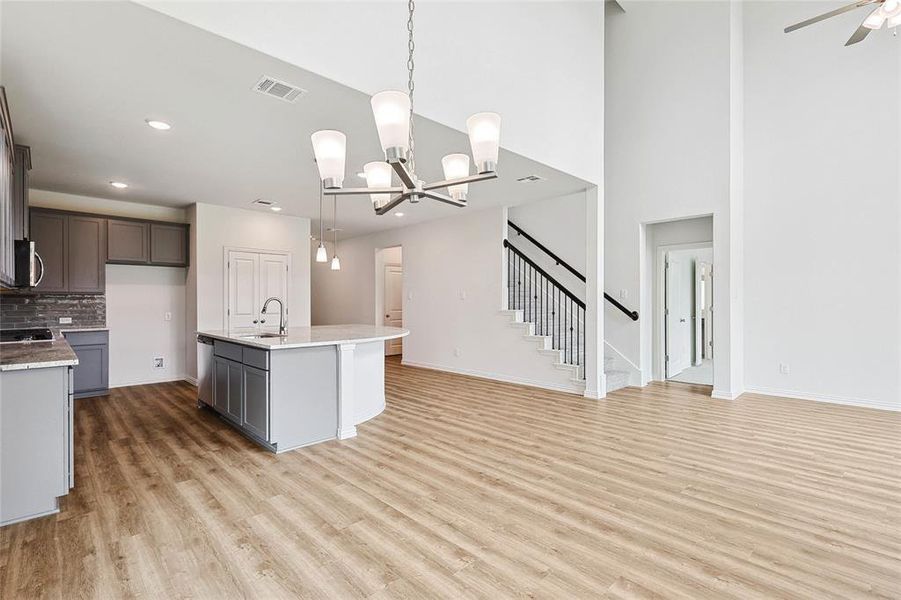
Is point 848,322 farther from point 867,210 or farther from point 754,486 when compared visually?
point 754,486

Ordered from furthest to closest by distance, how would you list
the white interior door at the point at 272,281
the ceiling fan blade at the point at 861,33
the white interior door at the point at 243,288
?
1. the white interior door at the point at 272,281
2. the white interior door at the point at 243,288
3. the ceiling fan blade at the point at 861,33

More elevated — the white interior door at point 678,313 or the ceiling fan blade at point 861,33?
the ceiling fan blade at point 861,33

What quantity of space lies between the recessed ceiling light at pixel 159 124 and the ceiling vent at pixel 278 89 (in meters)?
1.16

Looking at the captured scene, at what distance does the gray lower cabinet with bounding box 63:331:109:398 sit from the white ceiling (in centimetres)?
190

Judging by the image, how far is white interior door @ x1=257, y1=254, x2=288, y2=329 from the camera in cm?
704

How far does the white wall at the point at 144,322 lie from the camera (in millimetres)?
6254

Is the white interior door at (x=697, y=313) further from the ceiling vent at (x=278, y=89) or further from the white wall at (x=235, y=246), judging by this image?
the ceiling vent at (x=278, y=89)

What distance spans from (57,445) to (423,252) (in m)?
6.01

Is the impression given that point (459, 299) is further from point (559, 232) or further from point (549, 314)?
point (559, 232)

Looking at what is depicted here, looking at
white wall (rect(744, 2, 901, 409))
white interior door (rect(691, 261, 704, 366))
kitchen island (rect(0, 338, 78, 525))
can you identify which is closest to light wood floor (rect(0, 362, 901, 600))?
kitchen island (rect(0, 338, 78, 525))

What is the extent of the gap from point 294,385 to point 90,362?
12.7 feet

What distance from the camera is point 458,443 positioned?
12.4 ft

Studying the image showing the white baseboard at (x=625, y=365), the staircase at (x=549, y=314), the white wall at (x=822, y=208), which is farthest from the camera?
the white baseboard at (x=625, y=365)

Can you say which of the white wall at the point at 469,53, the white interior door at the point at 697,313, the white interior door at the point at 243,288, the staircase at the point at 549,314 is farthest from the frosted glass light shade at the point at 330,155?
the white interior door at the point at 697,313
